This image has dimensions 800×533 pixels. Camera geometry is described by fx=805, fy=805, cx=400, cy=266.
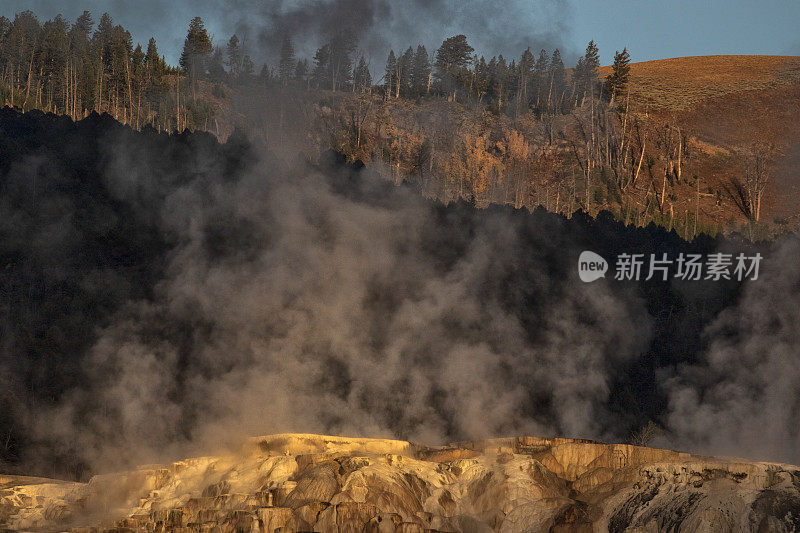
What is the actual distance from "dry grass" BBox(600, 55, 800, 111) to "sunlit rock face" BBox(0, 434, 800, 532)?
3899cm

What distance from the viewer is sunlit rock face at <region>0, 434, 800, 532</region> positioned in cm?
1218

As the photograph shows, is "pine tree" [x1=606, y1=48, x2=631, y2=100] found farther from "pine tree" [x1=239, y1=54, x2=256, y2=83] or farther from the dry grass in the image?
"pine tree" [x1=239, y1=54, x2=256, y2=83]

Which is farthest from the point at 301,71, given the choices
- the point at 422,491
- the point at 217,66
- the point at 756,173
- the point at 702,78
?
the point at 702,78

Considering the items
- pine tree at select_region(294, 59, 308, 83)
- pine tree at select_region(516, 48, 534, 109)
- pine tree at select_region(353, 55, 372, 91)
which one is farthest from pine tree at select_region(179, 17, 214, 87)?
pine tree at select_region(516, 48, 534, 109)

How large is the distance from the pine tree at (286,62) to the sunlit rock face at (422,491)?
2087 cm

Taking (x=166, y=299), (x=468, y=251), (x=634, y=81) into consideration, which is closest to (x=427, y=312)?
(x=468, y=251)

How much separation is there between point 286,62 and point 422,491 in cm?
2472

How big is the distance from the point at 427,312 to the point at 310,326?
11.7 ft

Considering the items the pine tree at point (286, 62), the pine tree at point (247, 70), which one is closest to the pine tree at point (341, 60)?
the pine tree at point (286, 62)

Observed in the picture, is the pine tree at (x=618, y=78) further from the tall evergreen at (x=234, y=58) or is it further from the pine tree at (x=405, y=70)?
the tall evergreen at (x=234, y=58)

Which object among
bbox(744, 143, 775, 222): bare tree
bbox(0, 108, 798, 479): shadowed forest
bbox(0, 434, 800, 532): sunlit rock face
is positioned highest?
bbox(744, 143, 775, 222): bare tree

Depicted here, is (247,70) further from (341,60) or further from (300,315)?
(300,315)

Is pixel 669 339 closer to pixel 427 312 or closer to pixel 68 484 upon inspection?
pixel 427 312

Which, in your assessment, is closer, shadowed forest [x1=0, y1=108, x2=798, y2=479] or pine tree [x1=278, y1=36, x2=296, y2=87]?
shadowed forest [x1=0, y1=108, x2=798, y2=479]
